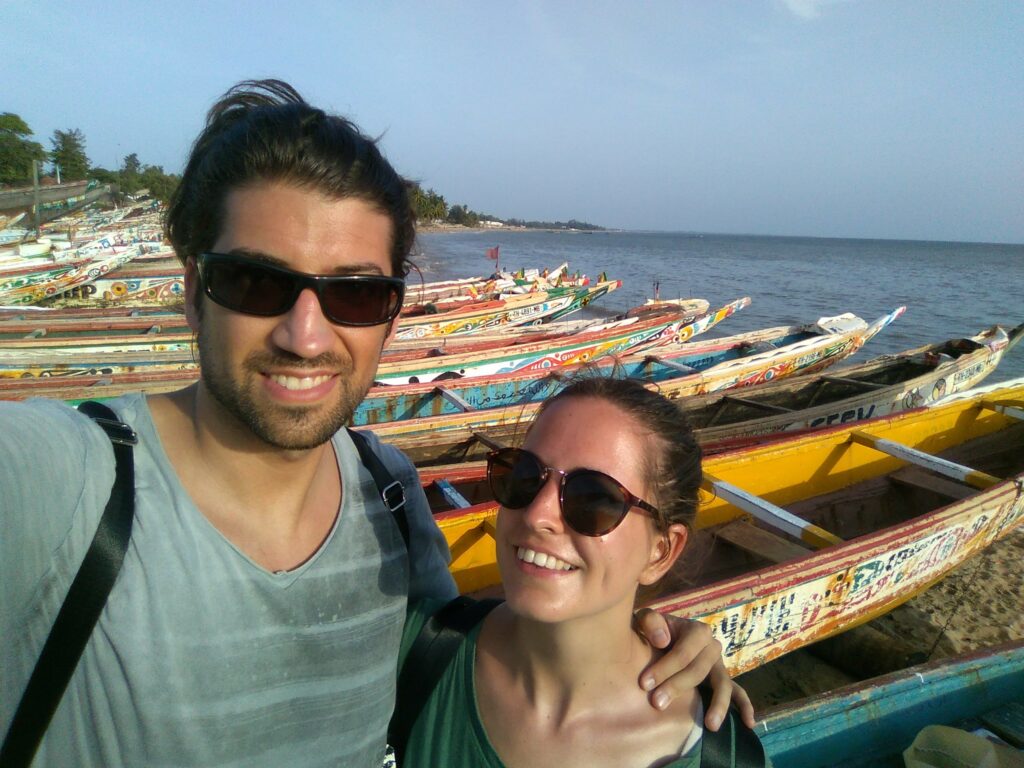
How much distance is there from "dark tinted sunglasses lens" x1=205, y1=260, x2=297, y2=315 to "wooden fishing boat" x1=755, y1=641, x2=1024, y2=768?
2588 millimetres

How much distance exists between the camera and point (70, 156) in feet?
180

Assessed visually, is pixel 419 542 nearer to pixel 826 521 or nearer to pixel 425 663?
pixel 425 663

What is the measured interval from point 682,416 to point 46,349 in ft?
32.4

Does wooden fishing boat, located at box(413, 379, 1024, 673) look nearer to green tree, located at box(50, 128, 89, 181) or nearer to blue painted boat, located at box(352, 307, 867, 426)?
blue painted boat, located at box(352, 307, 867, 426)

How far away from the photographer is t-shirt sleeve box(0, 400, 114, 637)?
98 cm

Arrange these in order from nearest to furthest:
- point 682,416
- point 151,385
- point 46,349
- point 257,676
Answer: point 257,676 → point 682,416 → point 151,385 → point 46,349

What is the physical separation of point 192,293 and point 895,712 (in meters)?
3.34

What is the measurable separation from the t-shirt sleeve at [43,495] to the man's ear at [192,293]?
0.33m

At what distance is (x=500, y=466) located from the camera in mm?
1520

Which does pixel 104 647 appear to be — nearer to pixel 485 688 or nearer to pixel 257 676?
pixel 257 676

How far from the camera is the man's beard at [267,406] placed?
127 centimetres

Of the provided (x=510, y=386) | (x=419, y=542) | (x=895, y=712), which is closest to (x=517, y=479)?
(x=419, y=542)

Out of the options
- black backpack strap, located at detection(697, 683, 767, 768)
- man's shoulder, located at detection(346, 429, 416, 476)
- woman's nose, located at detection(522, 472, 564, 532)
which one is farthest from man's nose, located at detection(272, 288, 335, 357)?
black backpack strap, located at detection(697, 683, 767, 768)

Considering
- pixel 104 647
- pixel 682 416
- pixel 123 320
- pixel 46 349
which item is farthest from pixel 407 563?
pixel 123 320
